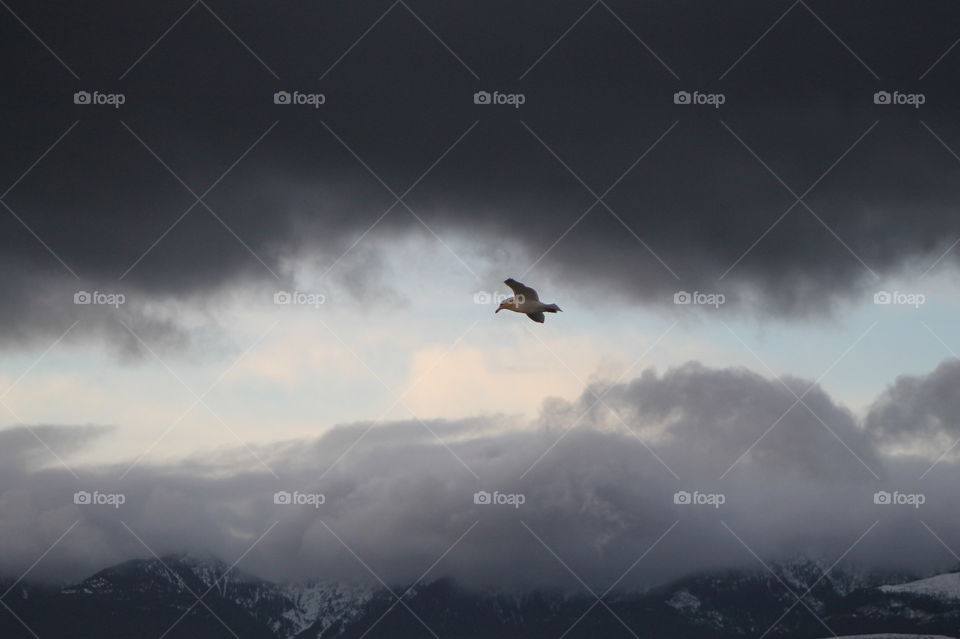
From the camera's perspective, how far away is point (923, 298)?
11962cm

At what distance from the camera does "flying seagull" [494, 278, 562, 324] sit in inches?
3631

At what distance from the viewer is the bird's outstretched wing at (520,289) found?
293 ft

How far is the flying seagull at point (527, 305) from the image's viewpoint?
303 feet

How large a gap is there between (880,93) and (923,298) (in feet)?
60.2

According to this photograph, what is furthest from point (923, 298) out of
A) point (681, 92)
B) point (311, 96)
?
point (311, 96)

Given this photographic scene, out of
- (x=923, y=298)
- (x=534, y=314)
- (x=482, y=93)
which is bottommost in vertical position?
(x=534, y=314)

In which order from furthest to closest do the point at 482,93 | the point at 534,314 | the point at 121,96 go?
the point at 121,96, the point at 482,93, the point at 534,314

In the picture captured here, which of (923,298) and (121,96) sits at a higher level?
(121,96)

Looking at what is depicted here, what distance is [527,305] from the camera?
3775 inches

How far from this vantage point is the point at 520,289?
9112 cm

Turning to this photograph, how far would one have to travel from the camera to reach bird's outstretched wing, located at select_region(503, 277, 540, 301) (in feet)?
293

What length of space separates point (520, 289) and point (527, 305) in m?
4.90

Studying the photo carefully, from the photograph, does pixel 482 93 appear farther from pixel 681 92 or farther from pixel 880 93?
pixel 880 93

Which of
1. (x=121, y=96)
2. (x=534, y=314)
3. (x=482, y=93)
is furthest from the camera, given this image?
(x=121, y=96)
